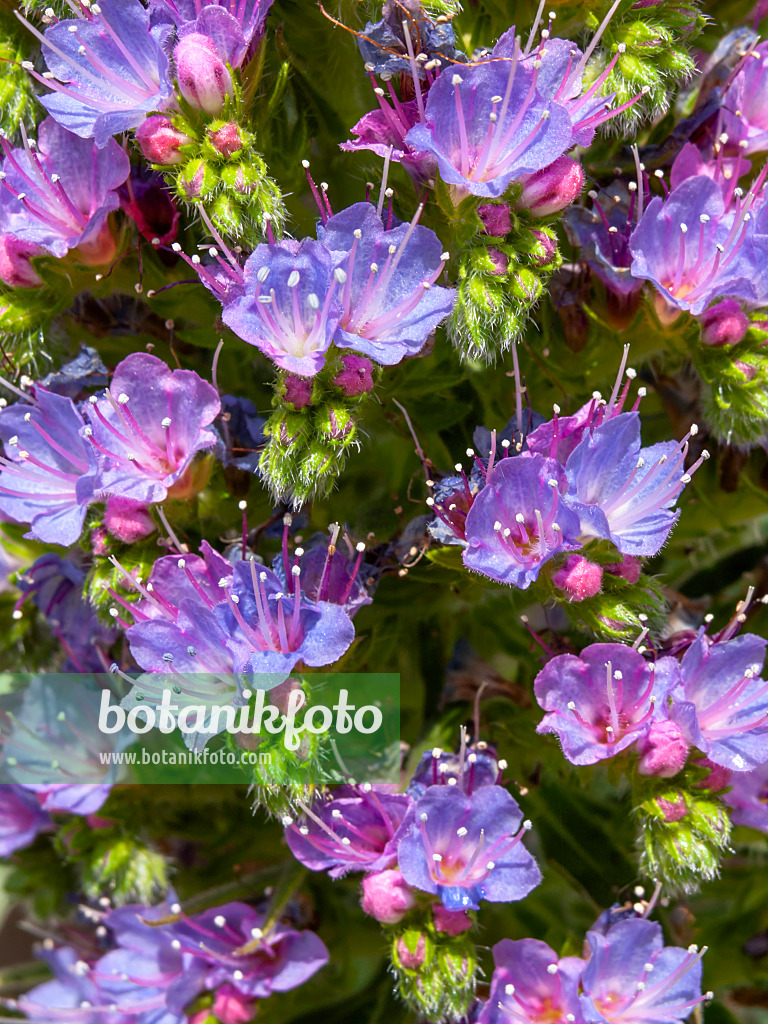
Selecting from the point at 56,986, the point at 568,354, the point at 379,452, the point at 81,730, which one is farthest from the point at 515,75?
the point at 56,986

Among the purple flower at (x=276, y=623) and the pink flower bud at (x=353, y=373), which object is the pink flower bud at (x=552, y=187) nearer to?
the pink flower bud at (x=353, y=373)

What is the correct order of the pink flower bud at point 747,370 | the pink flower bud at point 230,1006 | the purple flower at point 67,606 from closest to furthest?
the pink flower bud at point 747,370 < the pink flower bud at point 230,1006 < the purple flower at point 67,606

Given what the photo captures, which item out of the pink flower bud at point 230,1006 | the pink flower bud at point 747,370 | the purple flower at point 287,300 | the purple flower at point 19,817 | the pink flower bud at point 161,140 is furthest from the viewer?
the purple flower at point 19,817

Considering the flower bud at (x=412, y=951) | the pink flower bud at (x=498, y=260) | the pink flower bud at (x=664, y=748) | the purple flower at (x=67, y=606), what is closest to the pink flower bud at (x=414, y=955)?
the flower bud at (x=412, y=951)

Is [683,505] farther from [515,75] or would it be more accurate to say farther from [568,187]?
[515,75]

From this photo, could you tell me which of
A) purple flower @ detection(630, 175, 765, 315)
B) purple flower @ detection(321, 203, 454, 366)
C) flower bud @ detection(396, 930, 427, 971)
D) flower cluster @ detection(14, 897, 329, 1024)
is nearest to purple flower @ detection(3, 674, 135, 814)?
flower cluster @ detection(14, 897, 329, 1024)

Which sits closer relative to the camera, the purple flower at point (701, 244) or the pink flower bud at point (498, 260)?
the pink flower bud at point (498, 260)

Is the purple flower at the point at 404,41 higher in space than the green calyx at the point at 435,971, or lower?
higher
